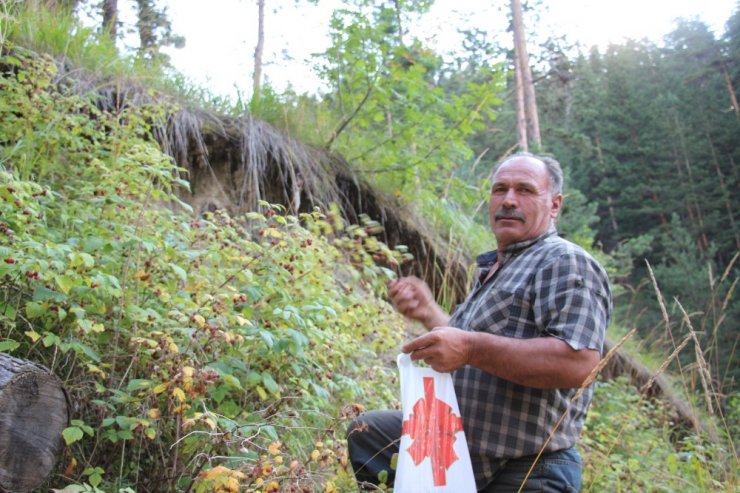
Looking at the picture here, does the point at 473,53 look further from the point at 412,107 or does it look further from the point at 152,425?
the point at 152,425

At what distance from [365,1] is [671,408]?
575 cm

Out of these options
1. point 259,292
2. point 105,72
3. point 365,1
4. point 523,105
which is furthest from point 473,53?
point 259,292

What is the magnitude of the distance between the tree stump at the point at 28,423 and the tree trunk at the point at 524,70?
A: 37.9 feet

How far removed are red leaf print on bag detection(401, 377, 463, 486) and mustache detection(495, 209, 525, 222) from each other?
0.69 meters

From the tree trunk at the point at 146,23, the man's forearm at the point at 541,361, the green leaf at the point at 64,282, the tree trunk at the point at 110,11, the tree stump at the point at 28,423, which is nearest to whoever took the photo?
the man's forearm at the point at 541,361

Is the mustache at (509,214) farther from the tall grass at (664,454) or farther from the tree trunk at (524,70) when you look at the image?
the tree trunk at (524,70)

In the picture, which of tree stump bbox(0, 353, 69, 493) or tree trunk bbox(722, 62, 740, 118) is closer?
tree stump bbox(0, 353, 69, 493)

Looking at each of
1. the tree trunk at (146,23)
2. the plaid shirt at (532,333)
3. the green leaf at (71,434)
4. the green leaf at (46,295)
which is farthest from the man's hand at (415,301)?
the tree trunk at (146,23)

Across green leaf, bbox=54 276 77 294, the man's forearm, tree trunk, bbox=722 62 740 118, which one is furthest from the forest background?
tree trunk, bbox=722 62 740 118

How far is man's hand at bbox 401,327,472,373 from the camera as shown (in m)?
1.80

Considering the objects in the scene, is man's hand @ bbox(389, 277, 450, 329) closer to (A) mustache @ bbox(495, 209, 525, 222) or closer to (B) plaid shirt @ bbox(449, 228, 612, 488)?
(B) plaid shirt @ bbox(449, 228, 612, 488)

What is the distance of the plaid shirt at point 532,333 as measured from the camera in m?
1.78

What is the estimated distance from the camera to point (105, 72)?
5.04 metres

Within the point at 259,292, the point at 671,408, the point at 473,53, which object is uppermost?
the point at 473,53
